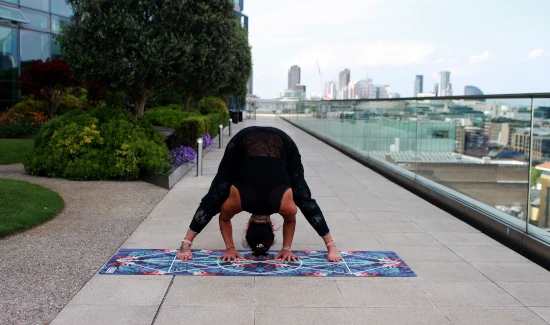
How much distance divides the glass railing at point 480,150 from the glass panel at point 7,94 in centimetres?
1449

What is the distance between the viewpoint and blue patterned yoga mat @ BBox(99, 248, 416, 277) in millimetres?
5523

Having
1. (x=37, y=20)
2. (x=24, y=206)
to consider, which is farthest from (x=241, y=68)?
(x=24, y=206)

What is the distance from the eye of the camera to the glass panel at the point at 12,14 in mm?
20953

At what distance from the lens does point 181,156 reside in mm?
13297

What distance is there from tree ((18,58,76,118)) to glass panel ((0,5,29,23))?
2.97 m

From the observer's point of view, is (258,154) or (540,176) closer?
(258,154)

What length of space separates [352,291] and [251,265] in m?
1.13

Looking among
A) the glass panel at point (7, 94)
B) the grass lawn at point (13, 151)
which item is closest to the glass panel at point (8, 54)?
the glass panel at point (7, 94)

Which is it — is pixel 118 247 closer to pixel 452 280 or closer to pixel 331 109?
pixel 452 280

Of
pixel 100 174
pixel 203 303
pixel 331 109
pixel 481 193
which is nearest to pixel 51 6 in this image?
pixel 331 109

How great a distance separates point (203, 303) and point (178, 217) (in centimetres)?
352

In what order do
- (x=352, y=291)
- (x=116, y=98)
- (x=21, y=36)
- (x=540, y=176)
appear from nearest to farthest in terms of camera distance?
(x=352, y=291) → (x=540, y=176) → (x=21, y=36) → (x=116, y=98)

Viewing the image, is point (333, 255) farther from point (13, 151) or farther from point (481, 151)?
point (13, 151)

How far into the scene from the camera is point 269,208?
17.6ft
